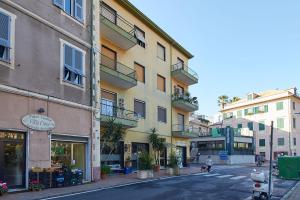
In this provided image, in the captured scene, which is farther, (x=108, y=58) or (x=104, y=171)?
(x=108, y=58)

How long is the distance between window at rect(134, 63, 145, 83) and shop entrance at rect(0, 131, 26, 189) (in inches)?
622

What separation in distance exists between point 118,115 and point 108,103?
1.09 m

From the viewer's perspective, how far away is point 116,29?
1016 inches

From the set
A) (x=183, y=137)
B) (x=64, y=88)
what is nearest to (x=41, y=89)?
(x=64, y=88)

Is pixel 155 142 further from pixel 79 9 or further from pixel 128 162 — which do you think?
pixel 79 9

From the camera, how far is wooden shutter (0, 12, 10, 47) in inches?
599

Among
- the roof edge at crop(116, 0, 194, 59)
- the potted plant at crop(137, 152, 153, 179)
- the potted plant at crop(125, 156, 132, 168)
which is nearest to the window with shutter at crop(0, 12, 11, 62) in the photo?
the potted plant at crop(137, 152, 153, 179)

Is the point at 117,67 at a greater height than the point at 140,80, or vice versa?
the point at 117,67

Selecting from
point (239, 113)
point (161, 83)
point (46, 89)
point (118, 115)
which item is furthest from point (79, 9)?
point (239, 113)

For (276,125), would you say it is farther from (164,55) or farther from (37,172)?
→ (37,172)

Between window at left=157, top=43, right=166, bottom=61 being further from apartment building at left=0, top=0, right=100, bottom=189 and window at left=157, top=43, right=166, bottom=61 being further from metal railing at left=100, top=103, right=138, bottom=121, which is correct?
apartment building at left=0, top=0, right=100, bottom=189

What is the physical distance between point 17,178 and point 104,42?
13213 mm

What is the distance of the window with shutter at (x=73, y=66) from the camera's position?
19188 mm

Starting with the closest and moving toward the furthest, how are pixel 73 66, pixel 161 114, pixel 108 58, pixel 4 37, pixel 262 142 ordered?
pixel 4 37, pixel 73 66, pixel 108 58, pixel 161 114, pixel 262 142
